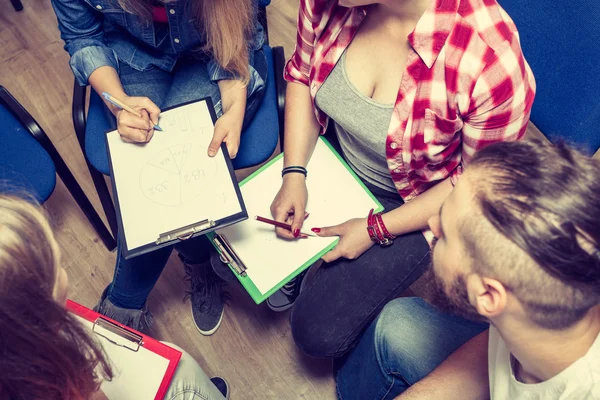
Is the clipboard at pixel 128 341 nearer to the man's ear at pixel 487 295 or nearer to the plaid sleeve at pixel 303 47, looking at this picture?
the man's ear at pixel 487 295

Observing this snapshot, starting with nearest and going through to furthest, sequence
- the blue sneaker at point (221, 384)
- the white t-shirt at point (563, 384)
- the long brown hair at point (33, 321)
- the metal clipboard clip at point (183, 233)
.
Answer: the long brown hair at point (33, 321) < the white t-shirt at point (563, 384) < the metal clipboard clip at point (183, 233) < the blue sneaker at point (221, 384)

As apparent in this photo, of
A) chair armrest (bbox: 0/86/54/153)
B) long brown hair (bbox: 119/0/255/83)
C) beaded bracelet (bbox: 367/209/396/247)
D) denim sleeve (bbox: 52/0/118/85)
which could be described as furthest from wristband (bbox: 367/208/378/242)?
chair armrest (bbox: 0/86/54/153)

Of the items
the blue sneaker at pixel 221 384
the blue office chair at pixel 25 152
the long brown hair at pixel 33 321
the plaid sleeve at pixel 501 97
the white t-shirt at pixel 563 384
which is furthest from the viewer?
the blue sneaker at pixel 221 384

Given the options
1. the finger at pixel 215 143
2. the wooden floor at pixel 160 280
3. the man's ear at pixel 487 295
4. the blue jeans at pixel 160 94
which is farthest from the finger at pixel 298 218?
the wooden floor at pixel 160 280

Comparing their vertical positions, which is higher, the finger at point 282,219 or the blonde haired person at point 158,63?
the blonde haired person at point 158,63

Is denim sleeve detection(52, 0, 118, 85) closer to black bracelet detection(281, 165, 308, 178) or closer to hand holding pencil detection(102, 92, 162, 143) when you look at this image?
hand holding pencil detection(102, 92, 162, 143)

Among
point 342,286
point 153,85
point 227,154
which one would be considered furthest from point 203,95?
point 342,286

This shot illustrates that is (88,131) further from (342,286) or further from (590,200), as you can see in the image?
(590,200)

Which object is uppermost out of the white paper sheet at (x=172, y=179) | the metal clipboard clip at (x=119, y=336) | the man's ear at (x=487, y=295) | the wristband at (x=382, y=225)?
the white paper sheet at (x=172, y=179)

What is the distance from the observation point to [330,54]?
44.6 inches

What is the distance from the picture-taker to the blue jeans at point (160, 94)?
1.32 meters

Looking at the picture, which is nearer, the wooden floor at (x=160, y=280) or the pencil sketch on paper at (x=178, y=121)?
the pencil sketch on paper at (x=178, y=121)

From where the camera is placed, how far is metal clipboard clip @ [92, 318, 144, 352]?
972 millimetres

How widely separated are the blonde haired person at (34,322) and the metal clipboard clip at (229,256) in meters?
0.41
